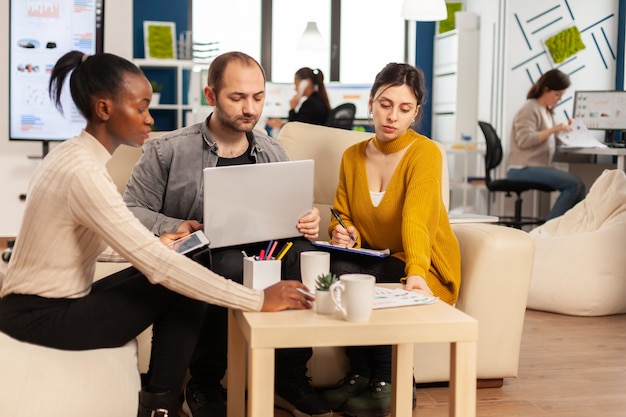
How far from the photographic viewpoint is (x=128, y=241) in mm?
1660

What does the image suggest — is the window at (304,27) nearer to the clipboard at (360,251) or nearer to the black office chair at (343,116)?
the black office chair at (343,116)

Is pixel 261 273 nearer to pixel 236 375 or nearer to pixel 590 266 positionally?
pixel 236 375

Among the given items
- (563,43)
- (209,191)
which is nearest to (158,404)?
(209,191)

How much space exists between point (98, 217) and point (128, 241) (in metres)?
0.08

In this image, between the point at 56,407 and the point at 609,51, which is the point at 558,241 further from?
the point at 609,51

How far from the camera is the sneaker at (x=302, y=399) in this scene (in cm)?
226

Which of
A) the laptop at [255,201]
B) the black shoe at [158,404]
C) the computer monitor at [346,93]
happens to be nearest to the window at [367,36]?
the computer monitor at [346,93]

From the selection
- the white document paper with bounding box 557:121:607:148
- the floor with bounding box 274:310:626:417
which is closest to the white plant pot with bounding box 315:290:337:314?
the floor with bounding box 274:310:626:417

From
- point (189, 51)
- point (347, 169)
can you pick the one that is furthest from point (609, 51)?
point (347, 169)

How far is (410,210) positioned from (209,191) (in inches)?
23.7

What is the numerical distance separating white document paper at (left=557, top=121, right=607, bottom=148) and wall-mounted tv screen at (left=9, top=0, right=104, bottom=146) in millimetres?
3425

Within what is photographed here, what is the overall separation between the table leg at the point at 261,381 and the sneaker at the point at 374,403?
71cm

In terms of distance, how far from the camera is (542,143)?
605 cm

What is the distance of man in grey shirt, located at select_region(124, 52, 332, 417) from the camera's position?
2.24 meters
